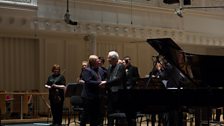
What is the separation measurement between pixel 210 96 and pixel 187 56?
83cm

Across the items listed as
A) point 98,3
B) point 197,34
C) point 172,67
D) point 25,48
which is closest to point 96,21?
point 98,3

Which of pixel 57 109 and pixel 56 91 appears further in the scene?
pixel 57 109

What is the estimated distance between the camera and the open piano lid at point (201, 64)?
27.8 feet

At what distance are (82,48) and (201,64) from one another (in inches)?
415

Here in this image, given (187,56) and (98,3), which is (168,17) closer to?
(98,3)

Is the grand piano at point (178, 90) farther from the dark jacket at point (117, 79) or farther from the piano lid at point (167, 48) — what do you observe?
the dark jacket at point (117, 79)

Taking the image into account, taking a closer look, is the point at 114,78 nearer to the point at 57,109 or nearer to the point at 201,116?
the point at 201,116

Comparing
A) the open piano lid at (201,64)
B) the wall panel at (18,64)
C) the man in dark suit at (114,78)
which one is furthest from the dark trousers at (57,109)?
the wall panel at (18,64)

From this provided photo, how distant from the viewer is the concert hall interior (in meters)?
10.6

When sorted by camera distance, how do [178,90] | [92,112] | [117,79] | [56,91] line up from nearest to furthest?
[178,90] < [117,79] < [92,112] < [56,91]

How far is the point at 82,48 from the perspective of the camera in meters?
19.2

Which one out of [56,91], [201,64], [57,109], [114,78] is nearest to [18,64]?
[57,109]

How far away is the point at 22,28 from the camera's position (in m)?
15.2

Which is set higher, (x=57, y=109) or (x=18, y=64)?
(x=18, y=64)
